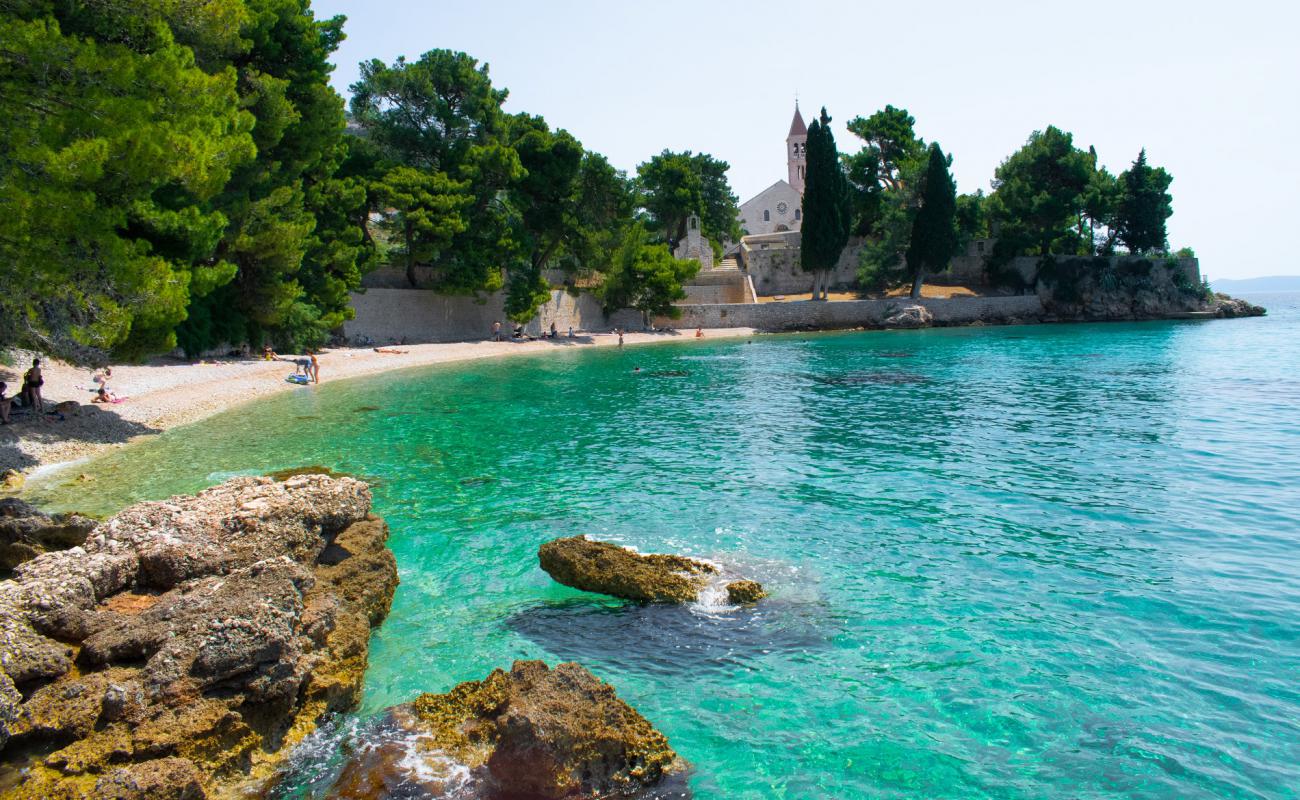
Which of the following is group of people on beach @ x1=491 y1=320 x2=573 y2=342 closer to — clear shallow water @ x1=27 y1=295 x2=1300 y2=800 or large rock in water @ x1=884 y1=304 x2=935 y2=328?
clear shallow water @ x1=27 y1=295 x2=1300 y2=800

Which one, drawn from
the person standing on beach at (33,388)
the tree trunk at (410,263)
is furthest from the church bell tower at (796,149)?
the person standing on beach at (33,388)

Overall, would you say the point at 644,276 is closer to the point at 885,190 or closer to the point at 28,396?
the point at 885,190

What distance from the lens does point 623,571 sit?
9289 millimetres

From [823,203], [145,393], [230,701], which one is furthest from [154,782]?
[823,203]

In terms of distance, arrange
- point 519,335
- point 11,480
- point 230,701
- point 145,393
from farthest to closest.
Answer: point 519,335 < point 145,393 < point 11,480 < point 230,701

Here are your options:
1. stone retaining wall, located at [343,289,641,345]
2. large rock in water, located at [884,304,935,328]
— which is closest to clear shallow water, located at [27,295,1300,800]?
stone retaining wall, located at [343,289,641,345]

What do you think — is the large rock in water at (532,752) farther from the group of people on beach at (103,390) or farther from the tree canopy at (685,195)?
the tree canopy at (685,195)

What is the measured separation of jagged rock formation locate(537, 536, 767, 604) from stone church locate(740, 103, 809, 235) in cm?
7643

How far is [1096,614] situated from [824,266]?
53.6 meters

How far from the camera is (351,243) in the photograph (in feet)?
123

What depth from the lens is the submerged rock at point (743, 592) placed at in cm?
897

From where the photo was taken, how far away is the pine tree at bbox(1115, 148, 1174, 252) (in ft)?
208

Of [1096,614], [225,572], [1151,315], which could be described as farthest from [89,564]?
[1151,315]

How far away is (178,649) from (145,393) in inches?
855
